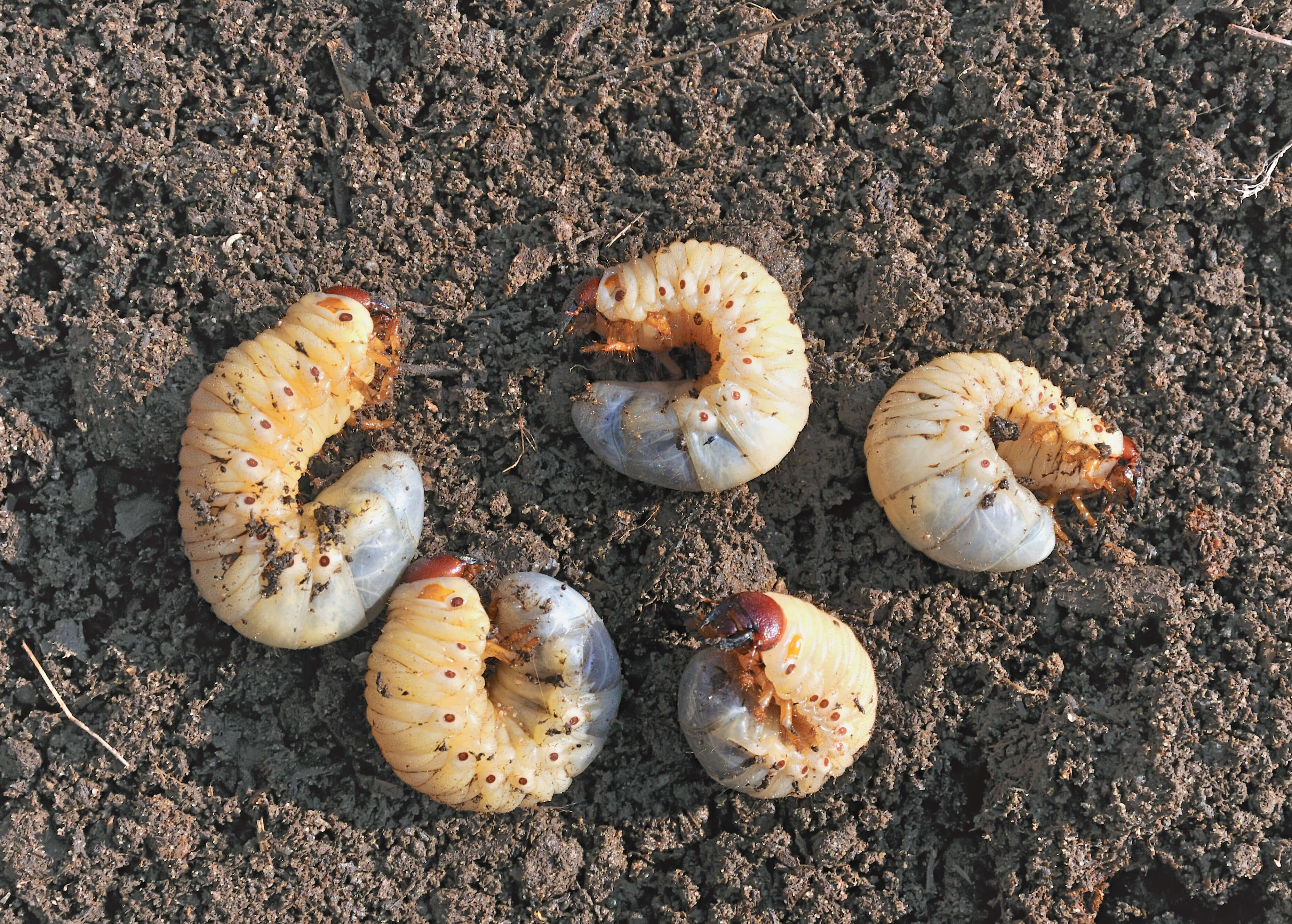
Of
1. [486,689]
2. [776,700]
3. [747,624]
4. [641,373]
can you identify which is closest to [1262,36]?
[641,373]

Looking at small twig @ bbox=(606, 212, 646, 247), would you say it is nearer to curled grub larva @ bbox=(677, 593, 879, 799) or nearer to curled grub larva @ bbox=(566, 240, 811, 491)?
curled grub larva @ bbox=(566, 240, 811, 491)

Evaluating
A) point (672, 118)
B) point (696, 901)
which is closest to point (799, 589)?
point (696, 901)

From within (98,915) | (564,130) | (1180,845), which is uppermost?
(564,130)

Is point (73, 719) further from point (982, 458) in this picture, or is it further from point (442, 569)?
point (982, 458)

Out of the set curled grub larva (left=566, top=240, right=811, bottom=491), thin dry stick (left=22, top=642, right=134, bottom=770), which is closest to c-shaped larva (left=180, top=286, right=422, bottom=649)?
thin dry stick (left=22, top=642, right=134, bottom=770)

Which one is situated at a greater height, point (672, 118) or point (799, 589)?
point (672, 118)

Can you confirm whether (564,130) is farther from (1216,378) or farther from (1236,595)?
(1236,595)
